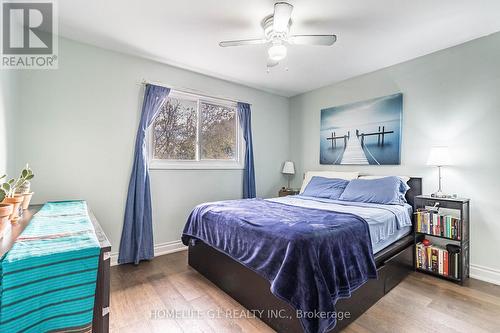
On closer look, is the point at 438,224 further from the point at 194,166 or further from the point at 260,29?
the point at 194,166

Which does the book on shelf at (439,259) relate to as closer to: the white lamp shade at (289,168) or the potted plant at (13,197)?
the white lamp shade at (289,168)

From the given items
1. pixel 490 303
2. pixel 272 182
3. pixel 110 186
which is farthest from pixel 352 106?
pixel 110 186

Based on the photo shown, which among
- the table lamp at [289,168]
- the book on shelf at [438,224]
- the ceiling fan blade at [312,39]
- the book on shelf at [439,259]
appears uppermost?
the ceiling fan blade at [312,39]

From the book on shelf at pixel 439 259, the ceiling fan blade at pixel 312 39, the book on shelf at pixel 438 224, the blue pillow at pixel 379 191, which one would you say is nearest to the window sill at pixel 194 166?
the blue pillow at pixel 379 191

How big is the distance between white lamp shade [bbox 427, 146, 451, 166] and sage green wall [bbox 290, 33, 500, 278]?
0.24 metres

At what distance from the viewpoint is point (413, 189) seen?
2.97m

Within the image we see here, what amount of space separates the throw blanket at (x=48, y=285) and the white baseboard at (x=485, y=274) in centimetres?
348

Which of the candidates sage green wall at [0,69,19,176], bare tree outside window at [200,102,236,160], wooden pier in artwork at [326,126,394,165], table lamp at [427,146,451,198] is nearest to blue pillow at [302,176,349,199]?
wooden pier in artwork at [326,126,394,165]

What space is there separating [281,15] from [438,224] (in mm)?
2671

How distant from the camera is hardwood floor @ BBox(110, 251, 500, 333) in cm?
172

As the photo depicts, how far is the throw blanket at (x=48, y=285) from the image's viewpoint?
2.89ft

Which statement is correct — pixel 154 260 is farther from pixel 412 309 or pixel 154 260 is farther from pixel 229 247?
pixel 412 309

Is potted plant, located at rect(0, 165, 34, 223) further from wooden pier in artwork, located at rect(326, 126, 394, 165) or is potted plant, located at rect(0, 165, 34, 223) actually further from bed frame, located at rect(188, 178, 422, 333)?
wooden pier in artwork, located at rect(326, 126, 394, 165)

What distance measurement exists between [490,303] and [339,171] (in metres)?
2.19
